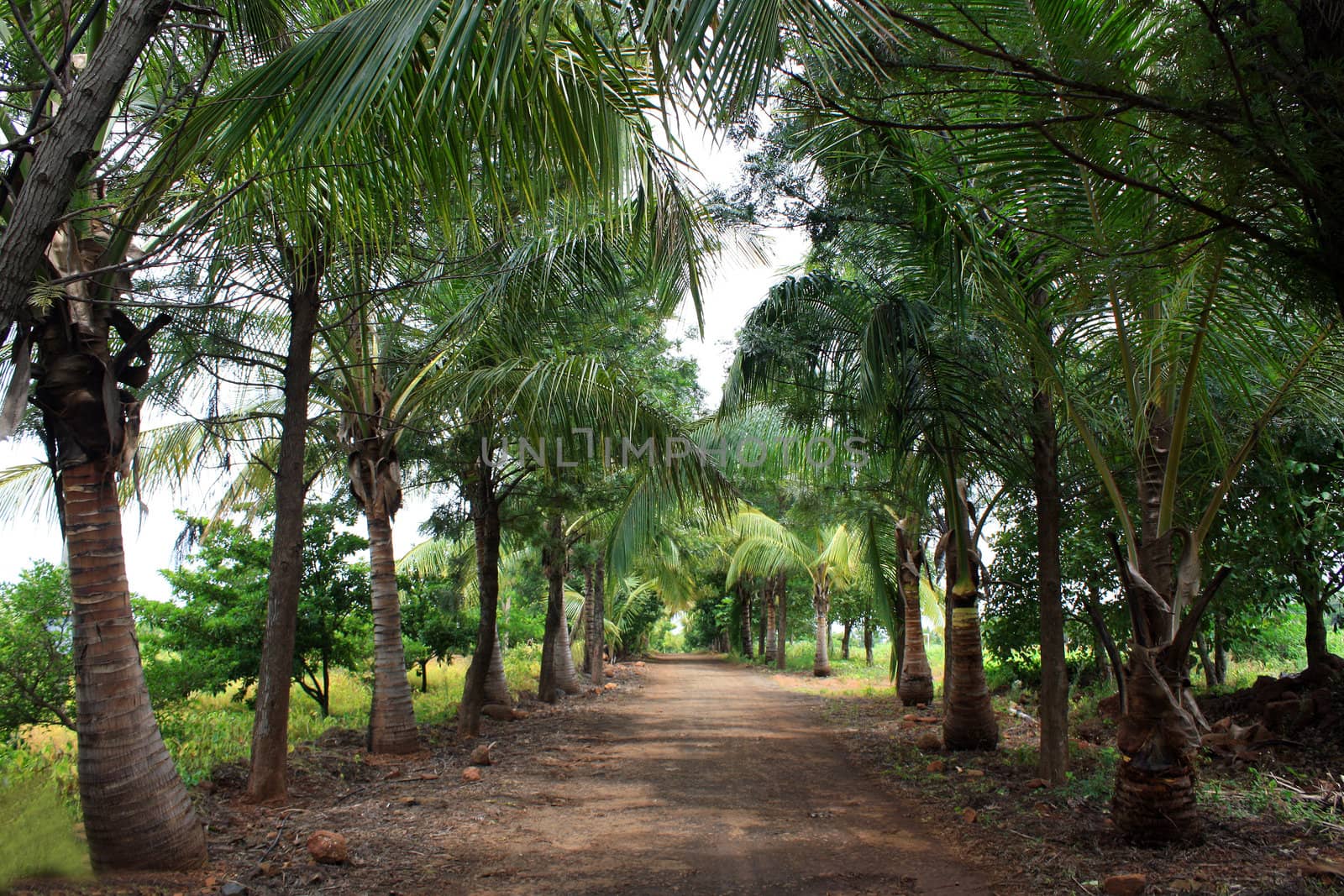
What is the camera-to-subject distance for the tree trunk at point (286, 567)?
6434mm

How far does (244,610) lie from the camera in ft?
31.3

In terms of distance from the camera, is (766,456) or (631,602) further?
(631,602)

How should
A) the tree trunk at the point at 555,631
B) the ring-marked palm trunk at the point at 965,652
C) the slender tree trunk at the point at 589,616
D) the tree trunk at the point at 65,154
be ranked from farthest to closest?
1. the slender tree trunk at the point at 589,616
2. the tree trunk at the point at 555,631
3. the ring-marked palm trunk at the point at 965,652
4. the tree trunk at the point at 65,154

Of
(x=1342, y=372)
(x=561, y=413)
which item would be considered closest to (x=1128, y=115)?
(x=1342, y=372)

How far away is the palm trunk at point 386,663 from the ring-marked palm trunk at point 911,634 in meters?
7.26

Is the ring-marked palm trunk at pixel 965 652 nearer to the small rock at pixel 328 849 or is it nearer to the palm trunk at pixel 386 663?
the palm trunk at pixel 386 663

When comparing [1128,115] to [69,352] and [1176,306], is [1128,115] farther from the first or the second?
[69,352]

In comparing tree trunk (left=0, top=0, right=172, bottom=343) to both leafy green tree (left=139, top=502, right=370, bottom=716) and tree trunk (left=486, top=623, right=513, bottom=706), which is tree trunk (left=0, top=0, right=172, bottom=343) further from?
tree trunk (left=486, top=623, right=513, bottom=706)

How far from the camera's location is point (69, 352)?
4613mm

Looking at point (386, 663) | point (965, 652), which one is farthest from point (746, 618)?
point (386, 663)

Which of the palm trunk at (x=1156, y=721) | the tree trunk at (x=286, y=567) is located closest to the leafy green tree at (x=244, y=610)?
the tree trunk at (x=286, y=567)

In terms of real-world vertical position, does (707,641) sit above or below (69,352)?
below

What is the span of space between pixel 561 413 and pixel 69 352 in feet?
13.4

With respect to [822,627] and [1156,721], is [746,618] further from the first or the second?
[1156,721]
